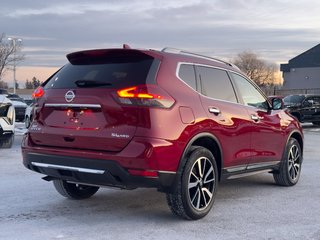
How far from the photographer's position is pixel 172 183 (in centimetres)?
511

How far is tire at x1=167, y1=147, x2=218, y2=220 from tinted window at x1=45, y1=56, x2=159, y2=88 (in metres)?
1.03

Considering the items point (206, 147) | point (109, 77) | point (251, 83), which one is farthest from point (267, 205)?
point (109, 77)

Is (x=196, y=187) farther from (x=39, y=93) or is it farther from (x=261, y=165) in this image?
(x=39, y=93)

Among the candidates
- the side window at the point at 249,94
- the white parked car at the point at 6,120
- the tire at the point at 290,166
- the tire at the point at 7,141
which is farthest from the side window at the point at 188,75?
the tire at the point at 7,141

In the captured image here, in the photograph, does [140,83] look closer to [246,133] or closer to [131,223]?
[131,223]

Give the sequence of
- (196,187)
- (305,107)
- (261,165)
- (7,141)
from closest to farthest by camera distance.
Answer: (196,187) → (261,165) → (7,141) → (305,107)

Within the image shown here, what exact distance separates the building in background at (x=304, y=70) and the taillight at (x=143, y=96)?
55.6 metres

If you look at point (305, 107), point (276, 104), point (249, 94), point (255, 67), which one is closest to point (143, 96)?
point (249, 94)

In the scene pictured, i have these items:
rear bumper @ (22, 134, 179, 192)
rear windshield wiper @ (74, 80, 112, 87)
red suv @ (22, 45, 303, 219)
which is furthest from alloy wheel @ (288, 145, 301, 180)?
rear windshield wiper @ (74, 80, 112, 87)

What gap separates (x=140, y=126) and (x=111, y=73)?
0.74 metres

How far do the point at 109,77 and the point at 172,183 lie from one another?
1.30m

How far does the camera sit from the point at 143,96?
195 inches

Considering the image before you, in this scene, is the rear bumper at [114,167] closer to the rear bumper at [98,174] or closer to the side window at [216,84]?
the rear bumper at [98,174]

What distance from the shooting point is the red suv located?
4.94 meters
